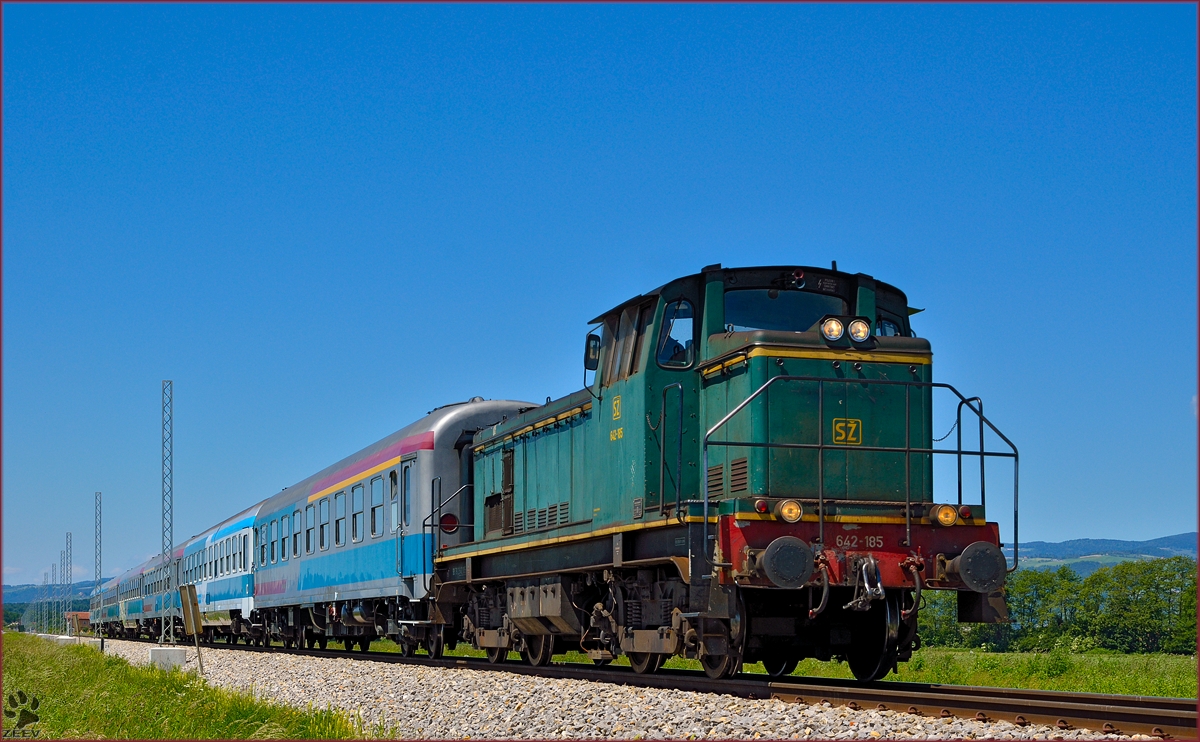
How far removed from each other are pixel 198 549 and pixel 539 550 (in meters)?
27.9

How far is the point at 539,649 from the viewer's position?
1486cm

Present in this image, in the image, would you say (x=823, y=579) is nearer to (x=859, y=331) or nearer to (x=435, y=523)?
(x=859, y=331)

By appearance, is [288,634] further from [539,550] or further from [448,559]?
[539,550]

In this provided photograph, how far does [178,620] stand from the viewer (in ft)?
142

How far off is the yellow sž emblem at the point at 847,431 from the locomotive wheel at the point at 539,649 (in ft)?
17.3

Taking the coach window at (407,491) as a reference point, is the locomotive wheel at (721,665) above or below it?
below

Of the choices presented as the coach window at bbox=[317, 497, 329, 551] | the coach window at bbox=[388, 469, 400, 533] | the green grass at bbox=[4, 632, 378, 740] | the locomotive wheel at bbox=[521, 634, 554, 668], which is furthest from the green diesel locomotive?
the coach window at bbox=[317, 497, 329, 551]

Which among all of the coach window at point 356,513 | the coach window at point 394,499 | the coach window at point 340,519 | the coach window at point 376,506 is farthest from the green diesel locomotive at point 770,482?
the coach window at point 340,519

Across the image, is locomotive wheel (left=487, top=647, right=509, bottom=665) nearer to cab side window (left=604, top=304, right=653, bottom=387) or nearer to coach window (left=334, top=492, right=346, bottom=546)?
cab side window (left=604, top=304, right=653, bottom=387)

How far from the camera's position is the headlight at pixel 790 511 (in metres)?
9.80

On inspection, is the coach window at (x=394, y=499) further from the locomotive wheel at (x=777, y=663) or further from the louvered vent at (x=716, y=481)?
the louvered vent at (x=716, y=481)

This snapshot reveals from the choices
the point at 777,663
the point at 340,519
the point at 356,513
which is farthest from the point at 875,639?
the point at 340,519

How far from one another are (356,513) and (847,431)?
1218 centimetres

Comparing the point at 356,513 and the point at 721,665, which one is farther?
the point at 356,513
